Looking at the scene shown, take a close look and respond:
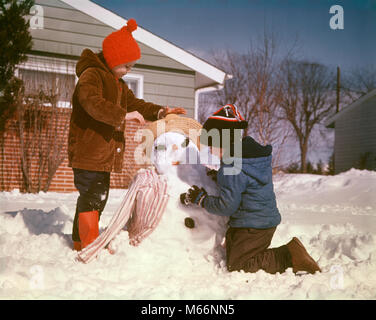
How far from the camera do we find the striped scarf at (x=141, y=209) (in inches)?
99.0

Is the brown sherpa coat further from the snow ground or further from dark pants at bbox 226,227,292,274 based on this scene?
dark pants at bbox 226,227,292,274

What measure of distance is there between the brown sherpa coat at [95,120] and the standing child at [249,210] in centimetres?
65

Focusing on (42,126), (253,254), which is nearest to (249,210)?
(253,254)

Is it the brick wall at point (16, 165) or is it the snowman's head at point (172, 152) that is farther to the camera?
the brick wall at point (16, 165)

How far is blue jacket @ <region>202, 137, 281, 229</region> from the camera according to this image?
2.40 m

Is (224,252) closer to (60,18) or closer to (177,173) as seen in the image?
(177,173)

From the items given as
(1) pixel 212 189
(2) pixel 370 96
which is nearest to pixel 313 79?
(2) pixel 370 96

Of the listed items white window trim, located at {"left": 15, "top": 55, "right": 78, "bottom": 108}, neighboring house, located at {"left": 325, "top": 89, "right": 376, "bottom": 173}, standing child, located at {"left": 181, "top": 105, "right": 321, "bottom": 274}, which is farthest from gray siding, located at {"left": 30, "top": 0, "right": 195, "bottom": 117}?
neighboring house, located at {"left": 325, "top": 89, "right": 376, "bottom": 173}

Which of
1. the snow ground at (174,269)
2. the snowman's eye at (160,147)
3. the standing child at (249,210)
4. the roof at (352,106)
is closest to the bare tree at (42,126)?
the snow ground at (174,269)

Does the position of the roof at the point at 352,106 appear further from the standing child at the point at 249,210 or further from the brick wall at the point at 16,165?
the standing child at the point at 249,210

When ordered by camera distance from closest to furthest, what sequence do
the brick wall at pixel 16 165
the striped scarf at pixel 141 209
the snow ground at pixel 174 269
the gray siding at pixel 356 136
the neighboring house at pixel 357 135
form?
the snow ground at pixel 174 269
the striped scarf at pixel 141 209
the brick wall at pixel 16 165
the neighboring house at pixel 357 135
the gray siding at pixel 356 136

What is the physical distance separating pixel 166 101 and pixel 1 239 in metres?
5.52

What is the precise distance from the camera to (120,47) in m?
2.57

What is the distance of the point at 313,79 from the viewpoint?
76.0ft
